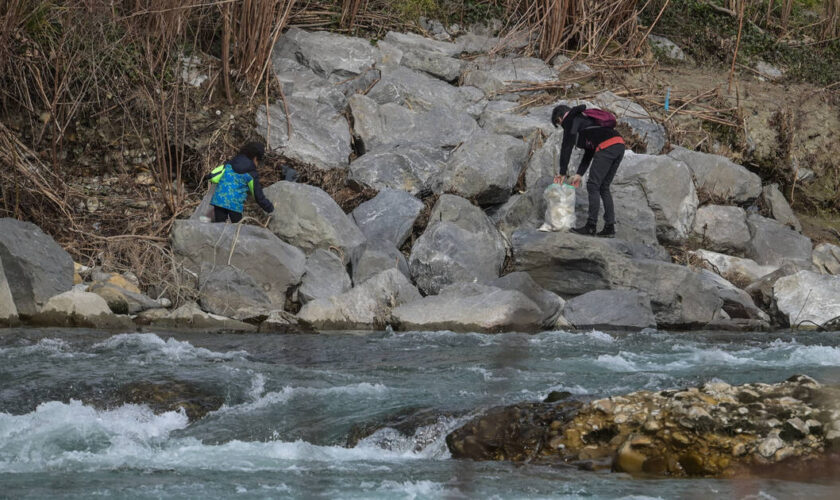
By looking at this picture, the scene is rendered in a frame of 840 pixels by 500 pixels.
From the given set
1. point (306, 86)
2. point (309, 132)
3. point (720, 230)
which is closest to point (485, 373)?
point (720, 230)

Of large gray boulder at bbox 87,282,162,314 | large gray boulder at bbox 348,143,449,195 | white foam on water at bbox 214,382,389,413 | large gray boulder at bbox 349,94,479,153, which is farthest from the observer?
large gray boulder at bbox 349,94,479,153

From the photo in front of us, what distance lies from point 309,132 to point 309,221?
2207 millimetres

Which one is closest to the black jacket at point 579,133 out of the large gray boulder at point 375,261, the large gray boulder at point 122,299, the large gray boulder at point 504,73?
the large gray boulder at point 375,261

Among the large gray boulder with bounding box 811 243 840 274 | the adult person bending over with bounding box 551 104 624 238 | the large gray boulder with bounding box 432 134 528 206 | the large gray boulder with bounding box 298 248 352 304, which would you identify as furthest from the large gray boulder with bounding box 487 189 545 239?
the large gray boulder with bounding box 811 243 840 274

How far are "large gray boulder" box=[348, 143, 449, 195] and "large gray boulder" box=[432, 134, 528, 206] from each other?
203 millimetres

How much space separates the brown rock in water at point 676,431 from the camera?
13.6 feet

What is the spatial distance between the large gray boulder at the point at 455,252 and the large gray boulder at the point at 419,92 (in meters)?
2.98

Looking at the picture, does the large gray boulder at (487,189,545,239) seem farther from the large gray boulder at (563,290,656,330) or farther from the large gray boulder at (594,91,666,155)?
the large gray boulder at (594,91,666,155)

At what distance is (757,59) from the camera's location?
47.4 feet

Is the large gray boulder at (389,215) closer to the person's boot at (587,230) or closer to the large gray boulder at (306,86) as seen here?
the person's boot at (587,230)

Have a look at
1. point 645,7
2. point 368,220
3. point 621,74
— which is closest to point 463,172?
point 368,220

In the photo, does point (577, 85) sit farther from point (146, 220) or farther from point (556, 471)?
point (556, 471)

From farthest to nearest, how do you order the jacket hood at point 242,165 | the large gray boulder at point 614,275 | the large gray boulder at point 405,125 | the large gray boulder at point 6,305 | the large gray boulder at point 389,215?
the large gray boulder at point 405,125 < the large gray boulder at point 389,215 < the jacket hood at point 242,165 < the large gray boulder at point 614,275 < the large gray boulder at point 6,305

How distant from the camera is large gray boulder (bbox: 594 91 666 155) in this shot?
11453mm
